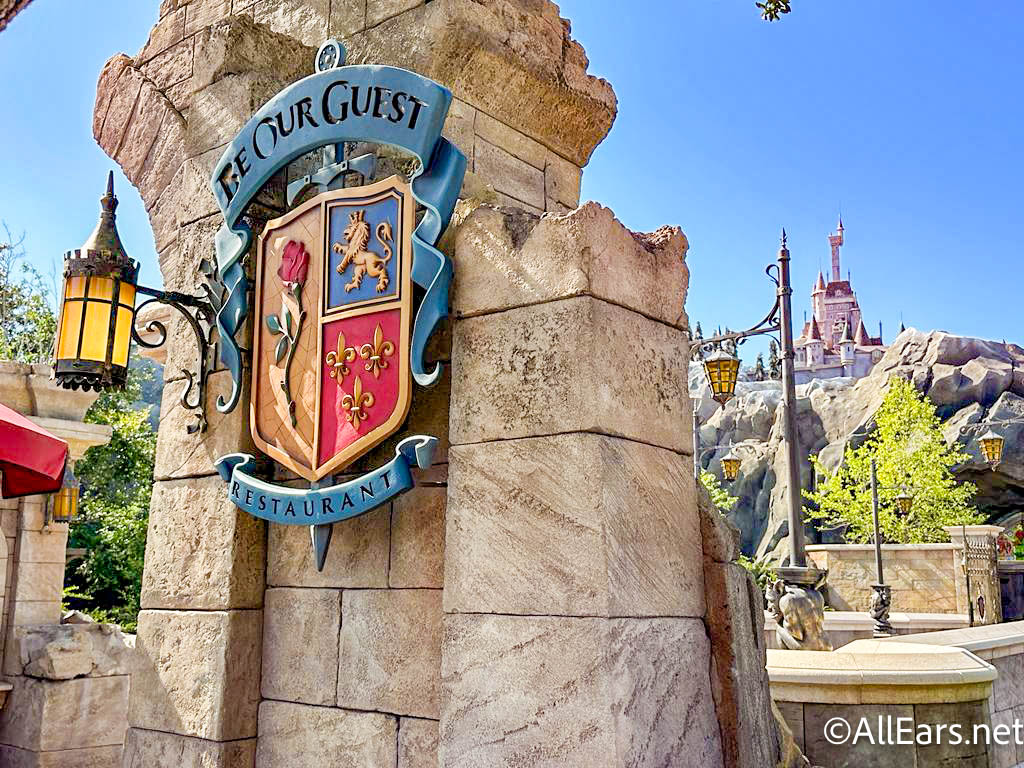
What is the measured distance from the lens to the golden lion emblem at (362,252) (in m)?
3.57

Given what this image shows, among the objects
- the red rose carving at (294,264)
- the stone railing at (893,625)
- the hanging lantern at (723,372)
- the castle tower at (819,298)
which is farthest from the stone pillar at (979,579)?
the castle tower at (819,298)

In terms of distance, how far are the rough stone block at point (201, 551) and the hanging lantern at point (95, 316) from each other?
2.13ft

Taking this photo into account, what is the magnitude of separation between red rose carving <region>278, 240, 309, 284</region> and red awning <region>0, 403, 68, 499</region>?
1896 millimetres

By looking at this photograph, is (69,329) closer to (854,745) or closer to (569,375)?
(569,375)

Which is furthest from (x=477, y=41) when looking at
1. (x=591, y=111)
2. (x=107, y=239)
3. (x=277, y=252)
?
(x=107, y=239)

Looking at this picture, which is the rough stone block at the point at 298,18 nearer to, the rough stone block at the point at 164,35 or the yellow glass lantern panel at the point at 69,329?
the rough stone block at the point at 164,35

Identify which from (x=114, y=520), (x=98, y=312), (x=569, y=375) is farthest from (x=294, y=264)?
(x=114, y=520)

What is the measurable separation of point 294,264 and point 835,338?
109 metres

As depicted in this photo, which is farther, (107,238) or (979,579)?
(979,579)

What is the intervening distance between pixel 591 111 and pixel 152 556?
3065mm

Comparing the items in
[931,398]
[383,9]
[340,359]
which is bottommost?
[340,359]

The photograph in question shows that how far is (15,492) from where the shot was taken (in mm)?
5145

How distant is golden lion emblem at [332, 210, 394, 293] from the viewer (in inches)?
Result: 141

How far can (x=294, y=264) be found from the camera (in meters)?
3.88
